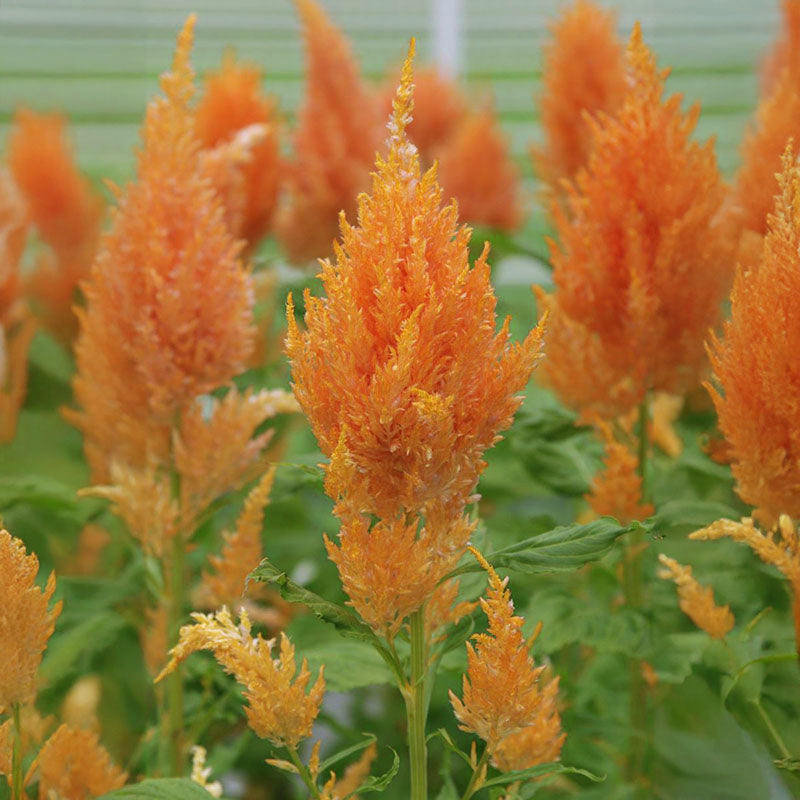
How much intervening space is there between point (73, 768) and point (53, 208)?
67.1 inches

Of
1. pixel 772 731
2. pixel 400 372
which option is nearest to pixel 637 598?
pixel 772 731

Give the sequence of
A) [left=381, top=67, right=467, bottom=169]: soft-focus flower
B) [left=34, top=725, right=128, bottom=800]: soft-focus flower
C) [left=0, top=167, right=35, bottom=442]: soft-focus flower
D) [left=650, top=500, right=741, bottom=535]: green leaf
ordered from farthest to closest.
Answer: [left=381, top=67, right=467, bottom=169]: soft-focus flower → [left=0, top=167, right=35, bottom=442]: soft-focus flower → [left=650, top=500, right=741, bottom=535]: green leaf → [left=34, top=725, right=128, bottom=800]: soft-focus flower

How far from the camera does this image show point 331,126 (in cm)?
220

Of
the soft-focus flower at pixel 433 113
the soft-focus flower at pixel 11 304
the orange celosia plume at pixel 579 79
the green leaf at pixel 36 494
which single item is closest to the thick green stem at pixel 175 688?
the green leaf at pixel 36 494

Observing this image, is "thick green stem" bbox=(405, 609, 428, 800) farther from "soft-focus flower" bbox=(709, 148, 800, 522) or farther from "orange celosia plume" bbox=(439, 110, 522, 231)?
"orange celosia plume" bbox=(439, 110, 522, 231)

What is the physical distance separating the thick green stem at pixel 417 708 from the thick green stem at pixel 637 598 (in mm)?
611

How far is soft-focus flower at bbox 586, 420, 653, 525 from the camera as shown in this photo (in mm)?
1401

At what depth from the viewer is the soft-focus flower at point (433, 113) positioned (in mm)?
2926

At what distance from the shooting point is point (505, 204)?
284cm

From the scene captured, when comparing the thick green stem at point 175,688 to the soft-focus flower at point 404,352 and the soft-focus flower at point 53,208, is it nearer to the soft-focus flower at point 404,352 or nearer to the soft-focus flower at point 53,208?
the soft-focus flower at point 404,352

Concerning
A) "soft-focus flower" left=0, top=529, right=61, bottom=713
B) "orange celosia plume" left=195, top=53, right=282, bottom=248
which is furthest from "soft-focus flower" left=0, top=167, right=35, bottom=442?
"soft-focus flower" left=0, top=529, right=61, bottom=713

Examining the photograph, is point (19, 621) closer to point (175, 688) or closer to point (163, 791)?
point (163, 791)

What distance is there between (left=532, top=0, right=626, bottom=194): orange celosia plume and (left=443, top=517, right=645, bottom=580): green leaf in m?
1.22

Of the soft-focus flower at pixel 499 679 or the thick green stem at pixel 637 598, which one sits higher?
the soft-focus flower at pixel 499 679
